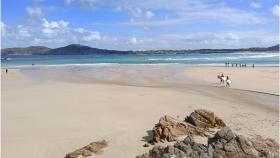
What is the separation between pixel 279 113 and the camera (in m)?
17.8

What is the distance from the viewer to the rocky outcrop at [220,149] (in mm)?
10125

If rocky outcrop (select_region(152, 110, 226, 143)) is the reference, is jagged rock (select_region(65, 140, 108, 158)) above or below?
below

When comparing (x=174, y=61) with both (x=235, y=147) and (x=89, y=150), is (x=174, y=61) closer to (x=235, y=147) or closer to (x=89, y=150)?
(x=89, y=150)

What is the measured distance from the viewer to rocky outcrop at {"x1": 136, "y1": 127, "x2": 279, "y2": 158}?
33.2ft

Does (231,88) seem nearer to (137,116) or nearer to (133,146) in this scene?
(137,116)

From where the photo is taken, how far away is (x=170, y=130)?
1269cm

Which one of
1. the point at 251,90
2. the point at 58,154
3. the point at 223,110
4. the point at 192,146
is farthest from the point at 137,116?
the point at 251,90

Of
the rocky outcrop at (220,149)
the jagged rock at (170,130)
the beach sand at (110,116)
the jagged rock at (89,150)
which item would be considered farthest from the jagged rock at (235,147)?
the jagged rock at (89,150)

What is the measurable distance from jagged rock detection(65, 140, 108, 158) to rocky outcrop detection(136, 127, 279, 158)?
180cm

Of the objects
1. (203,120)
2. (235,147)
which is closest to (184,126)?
(203,120)

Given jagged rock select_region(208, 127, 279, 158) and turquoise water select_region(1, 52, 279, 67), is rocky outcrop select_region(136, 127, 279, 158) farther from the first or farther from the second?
turquoise water select_region(1, 52, 279, 67)

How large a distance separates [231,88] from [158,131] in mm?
17366

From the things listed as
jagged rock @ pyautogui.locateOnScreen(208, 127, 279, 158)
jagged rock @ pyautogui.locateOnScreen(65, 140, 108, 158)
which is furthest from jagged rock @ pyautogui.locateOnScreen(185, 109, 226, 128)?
jagged rock @ pyautogui.locateOnScreen(65, 140, 108, 158)

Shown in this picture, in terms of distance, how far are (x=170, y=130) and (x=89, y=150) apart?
259 centimetres
